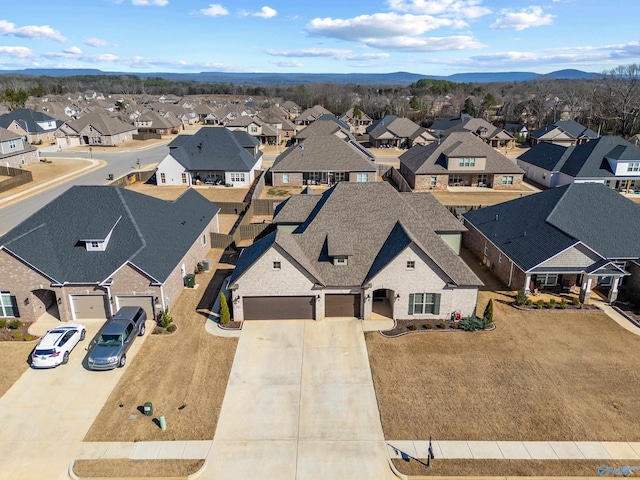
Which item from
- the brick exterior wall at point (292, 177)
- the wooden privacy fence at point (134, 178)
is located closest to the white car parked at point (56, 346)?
the wooden privacy fence at point (134, 178)

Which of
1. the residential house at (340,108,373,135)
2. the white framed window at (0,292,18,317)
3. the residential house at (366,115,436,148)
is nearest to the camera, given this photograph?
the white framed window at (0,292,18,317)

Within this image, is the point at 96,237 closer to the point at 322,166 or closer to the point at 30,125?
the point at 322,166

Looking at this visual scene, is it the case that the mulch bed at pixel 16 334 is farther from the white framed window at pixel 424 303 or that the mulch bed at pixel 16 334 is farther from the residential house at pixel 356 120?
the residential house at pixel 356 120

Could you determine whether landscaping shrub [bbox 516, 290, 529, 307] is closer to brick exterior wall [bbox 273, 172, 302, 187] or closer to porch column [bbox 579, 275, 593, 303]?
porch column [bbox 579, 275, 593, 303]

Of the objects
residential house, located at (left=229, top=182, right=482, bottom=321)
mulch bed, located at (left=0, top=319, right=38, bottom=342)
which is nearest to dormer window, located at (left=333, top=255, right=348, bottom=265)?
residential house, located at (left=229, top=182, right=482, bottom=321)

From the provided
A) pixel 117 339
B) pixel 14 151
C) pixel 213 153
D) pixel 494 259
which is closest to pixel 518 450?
pixel 494 259

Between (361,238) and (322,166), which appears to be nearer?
(361,238)
